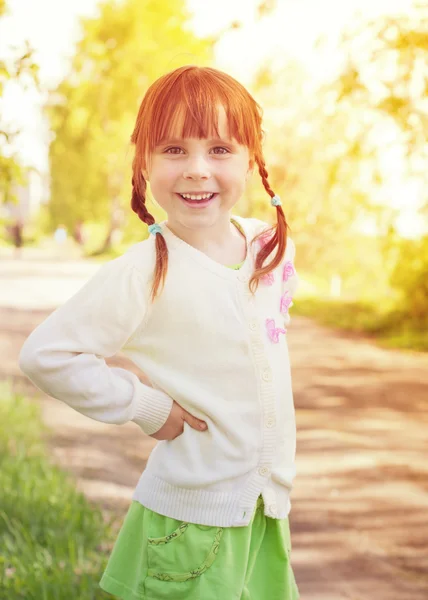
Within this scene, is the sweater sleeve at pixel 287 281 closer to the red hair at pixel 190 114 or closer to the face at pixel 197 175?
the red hair at pixel 190 114

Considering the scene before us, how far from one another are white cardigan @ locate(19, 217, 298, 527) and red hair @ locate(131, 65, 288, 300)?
0.05m

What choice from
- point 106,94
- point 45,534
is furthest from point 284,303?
point 106,94

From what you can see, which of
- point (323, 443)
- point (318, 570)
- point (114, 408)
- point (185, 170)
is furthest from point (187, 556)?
point (323, 443)

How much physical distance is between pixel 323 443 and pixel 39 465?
1.65 meters

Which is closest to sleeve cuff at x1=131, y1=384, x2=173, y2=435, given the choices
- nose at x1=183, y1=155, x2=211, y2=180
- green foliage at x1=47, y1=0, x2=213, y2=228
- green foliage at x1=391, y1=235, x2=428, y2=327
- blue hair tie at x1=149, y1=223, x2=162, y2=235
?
blue hair tie at x1=149, y1=223, x2=162, y2=235

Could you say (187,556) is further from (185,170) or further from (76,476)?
(76,476)

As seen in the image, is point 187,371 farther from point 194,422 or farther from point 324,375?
point 324,375

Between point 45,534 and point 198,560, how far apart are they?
1.37m

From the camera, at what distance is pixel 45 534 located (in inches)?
113

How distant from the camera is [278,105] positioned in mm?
13039

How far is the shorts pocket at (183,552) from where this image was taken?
63.8 inches

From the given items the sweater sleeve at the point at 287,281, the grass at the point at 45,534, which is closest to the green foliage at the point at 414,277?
the grass at the point at 45,534

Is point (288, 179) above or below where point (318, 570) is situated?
above

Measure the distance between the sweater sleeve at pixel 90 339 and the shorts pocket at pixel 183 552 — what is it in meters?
0.26
